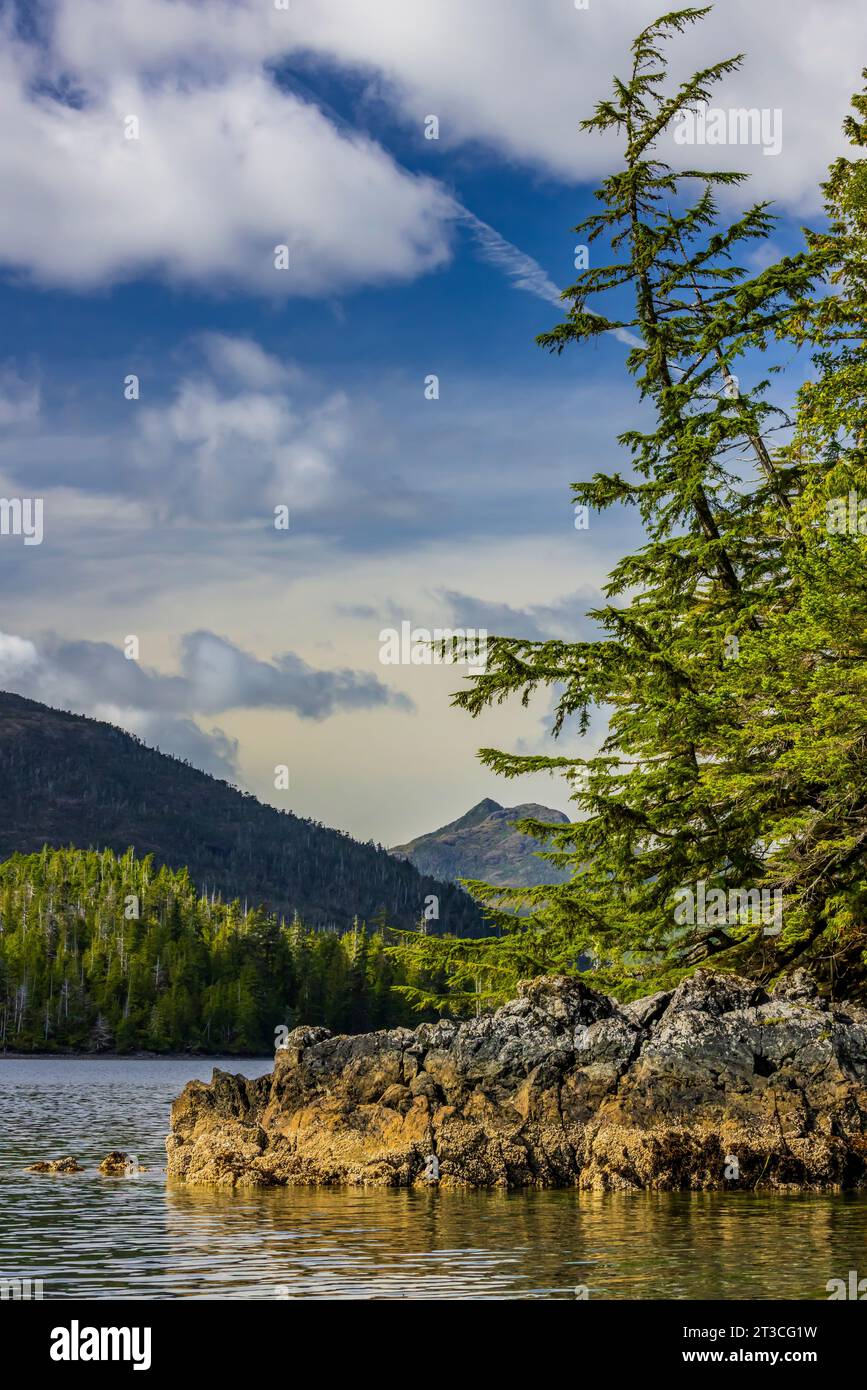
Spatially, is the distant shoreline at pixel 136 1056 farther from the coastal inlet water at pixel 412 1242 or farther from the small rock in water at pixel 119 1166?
the coastal inlet water at pixel 412 1242

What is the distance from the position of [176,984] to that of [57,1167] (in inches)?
5802

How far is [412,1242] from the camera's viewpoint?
62.9ft

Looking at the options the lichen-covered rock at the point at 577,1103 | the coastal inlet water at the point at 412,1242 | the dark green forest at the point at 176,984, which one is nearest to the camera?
the coastal inlet water at the point at 412,1242

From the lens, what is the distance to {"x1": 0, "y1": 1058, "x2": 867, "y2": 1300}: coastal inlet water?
51.9ft

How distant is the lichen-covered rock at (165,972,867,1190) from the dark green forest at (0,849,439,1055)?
438 feet

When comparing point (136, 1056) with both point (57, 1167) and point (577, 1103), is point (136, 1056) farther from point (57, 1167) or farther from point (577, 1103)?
point (577, 1103)

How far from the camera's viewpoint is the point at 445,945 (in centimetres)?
3441

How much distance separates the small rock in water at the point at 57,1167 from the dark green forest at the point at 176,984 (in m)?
130

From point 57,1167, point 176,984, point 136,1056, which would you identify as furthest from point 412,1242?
point 176,984

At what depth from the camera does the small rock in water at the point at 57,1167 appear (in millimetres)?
30031

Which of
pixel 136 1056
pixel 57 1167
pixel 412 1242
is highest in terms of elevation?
pixel 412 1242

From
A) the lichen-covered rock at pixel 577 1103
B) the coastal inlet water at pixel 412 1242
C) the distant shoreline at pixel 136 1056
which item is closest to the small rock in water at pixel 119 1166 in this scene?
the coastal inlet water at pixel 412 1242
